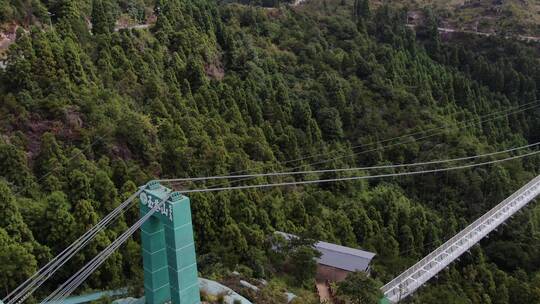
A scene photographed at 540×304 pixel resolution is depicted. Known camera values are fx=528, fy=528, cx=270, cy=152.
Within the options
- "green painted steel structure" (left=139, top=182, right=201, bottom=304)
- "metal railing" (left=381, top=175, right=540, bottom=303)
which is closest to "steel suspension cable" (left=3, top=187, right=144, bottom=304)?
"green painted steel structure" (left=139, top=182, right=201, bottom=304)

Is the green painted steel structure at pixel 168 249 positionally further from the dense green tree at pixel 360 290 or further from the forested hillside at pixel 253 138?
the dense green tree at pixel 360 290

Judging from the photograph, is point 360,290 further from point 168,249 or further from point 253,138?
point 253,138

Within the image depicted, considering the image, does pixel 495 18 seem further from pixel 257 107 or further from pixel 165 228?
pixel 165 228

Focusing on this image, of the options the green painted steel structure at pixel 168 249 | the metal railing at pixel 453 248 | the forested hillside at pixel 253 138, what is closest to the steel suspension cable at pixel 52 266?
the green painted steel structure at pixel 168 249

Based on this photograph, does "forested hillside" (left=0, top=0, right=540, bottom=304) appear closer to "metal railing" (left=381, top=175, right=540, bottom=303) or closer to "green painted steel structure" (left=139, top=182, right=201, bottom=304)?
"metal railing" (left=381, top=175, right=540, bottom=303)

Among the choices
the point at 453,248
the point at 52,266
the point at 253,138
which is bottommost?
the point at 453,248

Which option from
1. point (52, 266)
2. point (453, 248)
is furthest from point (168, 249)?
point (453, 248)
